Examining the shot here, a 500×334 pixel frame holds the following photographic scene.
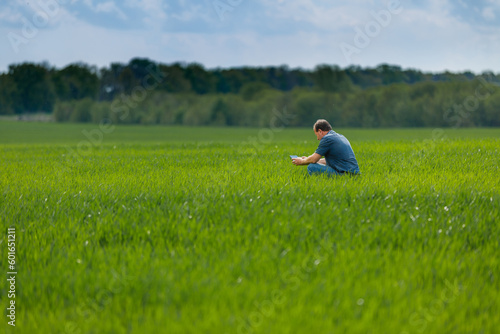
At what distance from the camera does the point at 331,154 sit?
1001cm

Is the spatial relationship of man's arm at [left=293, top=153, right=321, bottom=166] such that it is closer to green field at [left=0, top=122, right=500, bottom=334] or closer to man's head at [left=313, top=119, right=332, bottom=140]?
green field at [left=0, top=122, right=500, bottom=334]

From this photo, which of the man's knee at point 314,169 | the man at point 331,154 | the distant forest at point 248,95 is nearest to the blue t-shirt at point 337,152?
the man at point 331,154

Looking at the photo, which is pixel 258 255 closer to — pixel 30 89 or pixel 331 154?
pixel 331 154

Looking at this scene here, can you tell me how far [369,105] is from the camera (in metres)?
85.5

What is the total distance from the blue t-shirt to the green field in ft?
1.78

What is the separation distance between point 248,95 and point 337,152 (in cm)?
9511

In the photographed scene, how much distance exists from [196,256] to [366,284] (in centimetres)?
214

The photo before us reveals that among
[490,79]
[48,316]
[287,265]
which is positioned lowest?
[48,316]

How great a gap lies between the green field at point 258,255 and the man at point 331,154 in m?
0.49

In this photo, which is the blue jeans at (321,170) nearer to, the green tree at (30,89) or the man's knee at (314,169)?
the man's knee at (314,169)

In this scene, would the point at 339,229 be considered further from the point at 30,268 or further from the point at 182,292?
the point at 30,268

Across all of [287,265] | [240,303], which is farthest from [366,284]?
[240,303]

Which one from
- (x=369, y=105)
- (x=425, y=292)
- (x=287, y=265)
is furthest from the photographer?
(x=369, y=105)

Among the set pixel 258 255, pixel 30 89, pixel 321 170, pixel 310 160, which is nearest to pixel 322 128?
pixel 310 160
